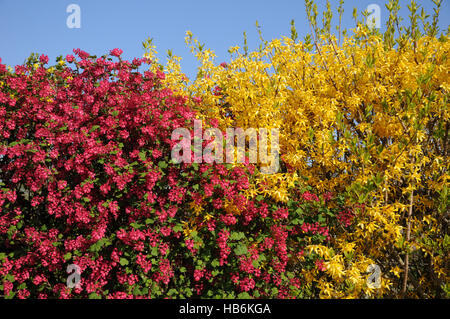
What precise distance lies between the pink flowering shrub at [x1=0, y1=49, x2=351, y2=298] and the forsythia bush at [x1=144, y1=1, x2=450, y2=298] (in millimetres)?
470

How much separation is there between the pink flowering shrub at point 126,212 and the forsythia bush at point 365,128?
1.54 ft

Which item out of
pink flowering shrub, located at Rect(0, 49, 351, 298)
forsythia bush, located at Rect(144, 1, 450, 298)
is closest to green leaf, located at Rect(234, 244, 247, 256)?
pink flowering shrub, located at Rect(0, 49, 351, 298)

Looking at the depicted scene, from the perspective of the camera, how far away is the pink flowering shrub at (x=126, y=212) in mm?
3818

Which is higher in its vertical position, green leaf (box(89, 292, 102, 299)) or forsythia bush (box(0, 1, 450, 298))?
forsythia bush (box(0, 1, 450, 298))

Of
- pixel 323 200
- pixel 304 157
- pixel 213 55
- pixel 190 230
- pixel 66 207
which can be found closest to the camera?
pixel 66 207

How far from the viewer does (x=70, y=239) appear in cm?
389

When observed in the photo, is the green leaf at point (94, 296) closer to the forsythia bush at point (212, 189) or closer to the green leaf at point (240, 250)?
the forsythia bush at point (212, 189)

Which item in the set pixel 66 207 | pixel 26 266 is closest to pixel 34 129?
pixel 66 207

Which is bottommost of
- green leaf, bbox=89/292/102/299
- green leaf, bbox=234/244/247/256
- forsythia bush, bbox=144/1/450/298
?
green leaf, bbox=89/292/102/299

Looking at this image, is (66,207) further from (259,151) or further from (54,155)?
(259,151)

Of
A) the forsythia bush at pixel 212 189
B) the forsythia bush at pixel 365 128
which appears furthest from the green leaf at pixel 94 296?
the forsythia bush at pixel 365 128

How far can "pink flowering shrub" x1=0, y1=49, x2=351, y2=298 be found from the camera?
3818 millimetres

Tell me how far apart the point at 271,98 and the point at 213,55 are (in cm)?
176

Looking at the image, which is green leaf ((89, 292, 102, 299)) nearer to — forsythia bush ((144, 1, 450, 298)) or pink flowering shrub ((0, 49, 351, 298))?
pink flowering shrub ((0, 49, 351, 298))
